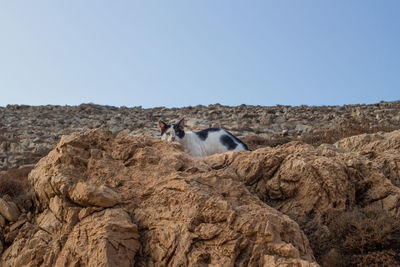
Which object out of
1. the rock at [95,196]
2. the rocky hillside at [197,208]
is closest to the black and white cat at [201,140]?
the rocky hillside at [197,208]

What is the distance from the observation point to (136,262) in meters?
2.87

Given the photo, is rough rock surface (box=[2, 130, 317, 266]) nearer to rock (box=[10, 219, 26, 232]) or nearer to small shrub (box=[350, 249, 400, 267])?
rock (box=[10, 219, 26, 232])

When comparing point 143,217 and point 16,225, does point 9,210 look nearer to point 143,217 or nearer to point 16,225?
point 16,225

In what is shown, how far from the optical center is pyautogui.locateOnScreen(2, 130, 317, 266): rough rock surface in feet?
8.99

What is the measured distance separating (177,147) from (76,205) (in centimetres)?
146

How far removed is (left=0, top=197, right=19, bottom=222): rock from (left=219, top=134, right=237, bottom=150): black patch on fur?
5033 millimetres

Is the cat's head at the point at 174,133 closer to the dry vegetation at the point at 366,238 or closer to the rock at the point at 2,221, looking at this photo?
the rock at the point at 2,221

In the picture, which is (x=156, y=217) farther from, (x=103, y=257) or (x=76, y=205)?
(x=76, y=205)

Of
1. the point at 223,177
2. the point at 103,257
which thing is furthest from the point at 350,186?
the point at 103,257

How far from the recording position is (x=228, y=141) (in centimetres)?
816

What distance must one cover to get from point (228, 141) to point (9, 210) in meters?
5.25

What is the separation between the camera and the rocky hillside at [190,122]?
36.0ft

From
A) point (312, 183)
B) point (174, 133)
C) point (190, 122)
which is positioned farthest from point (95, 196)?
point (190, 122)

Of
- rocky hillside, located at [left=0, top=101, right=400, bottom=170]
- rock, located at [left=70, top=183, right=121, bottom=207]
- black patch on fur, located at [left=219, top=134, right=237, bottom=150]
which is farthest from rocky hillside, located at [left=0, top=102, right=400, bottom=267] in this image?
rocky hillside, located at [left=0, top=101, right=400, bottom=170]
